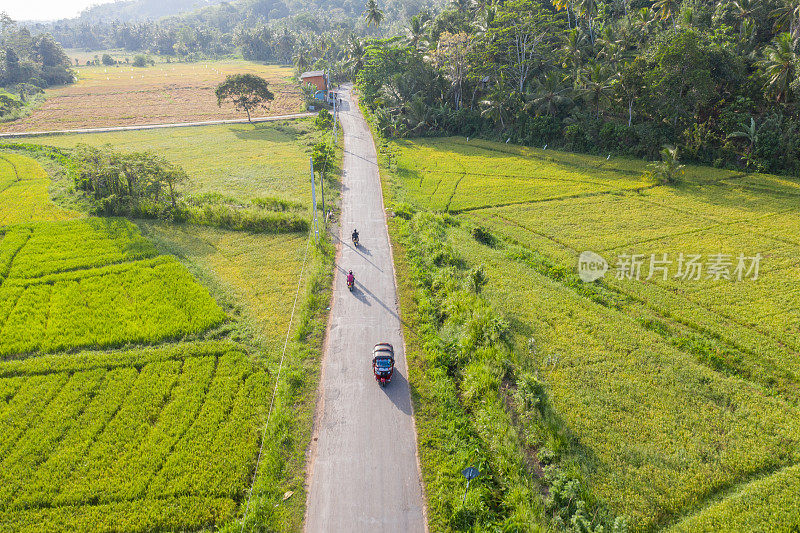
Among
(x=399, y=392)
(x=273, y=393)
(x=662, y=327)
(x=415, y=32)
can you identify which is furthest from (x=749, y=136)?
(x=415, y=32)

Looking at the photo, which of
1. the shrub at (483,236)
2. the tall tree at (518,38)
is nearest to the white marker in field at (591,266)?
the shrub at (483,236)

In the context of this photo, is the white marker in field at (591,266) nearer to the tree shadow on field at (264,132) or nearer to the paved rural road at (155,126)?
the tree shadow on field at (264,132)

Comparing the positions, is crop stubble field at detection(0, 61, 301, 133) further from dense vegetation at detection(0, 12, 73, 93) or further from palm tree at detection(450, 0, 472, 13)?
palm tree at detection(450, 0, 472, 13)

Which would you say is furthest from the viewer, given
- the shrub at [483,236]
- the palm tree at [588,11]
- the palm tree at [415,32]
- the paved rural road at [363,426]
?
the palm tree at [415,32]

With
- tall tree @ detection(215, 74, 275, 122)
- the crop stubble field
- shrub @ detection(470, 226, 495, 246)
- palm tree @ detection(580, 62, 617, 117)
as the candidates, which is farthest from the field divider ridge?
the crop stubble field

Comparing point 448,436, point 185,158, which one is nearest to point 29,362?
point 448,436
